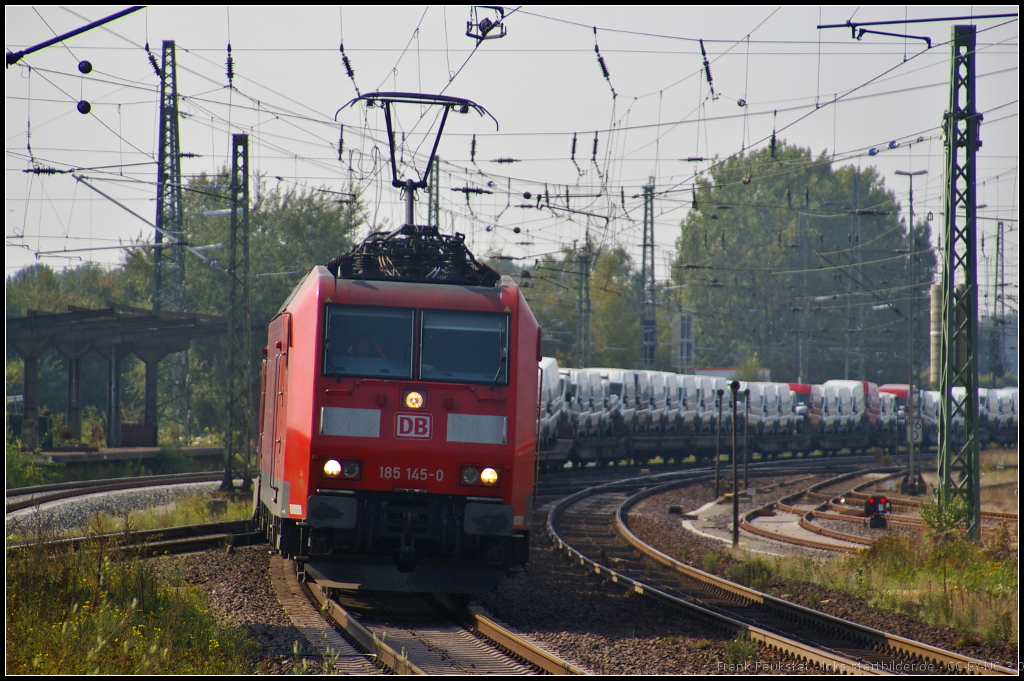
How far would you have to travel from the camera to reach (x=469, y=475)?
949 cm

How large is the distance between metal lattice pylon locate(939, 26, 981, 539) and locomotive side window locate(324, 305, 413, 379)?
35.3 ft

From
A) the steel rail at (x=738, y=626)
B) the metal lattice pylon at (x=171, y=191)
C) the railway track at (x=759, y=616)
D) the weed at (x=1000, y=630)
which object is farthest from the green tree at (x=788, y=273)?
the weed at (x=1000, y=630)

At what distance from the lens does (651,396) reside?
127 feet

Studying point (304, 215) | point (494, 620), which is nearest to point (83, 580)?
point (494, 620)

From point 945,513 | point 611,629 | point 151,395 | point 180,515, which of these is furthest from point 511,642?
point 151,395

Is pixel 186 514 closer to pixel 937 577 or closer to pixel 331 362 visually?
pixel 331 362

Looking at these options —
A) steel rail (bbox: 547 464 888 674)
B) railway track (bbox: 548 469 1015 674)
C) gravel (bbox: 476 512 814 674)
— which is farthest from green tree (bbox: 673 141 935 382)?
gravel (bbox: 476 512 814 674)

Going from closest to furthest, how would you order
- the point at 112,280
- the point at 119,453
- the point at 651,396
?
the point at 119,453 < the point at 651,396 < the point at 112,280

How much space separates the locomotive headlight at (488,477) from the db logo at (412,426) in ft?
2.21

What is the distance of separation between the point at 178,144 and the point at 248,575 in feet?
87.4

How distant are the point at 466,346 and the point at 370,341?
3.24 ft

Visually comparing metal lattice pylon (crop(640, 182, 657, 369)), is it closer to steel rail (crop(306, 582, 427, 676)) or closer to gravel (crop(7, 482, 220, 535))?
gravel (crop(7, 482, 220, 535))

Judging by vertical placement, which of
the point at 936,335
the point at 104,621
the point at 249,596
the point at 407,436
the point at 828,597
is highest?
the point at 936,335

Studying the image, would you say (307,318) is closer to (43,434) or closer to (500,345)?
(500,345)
